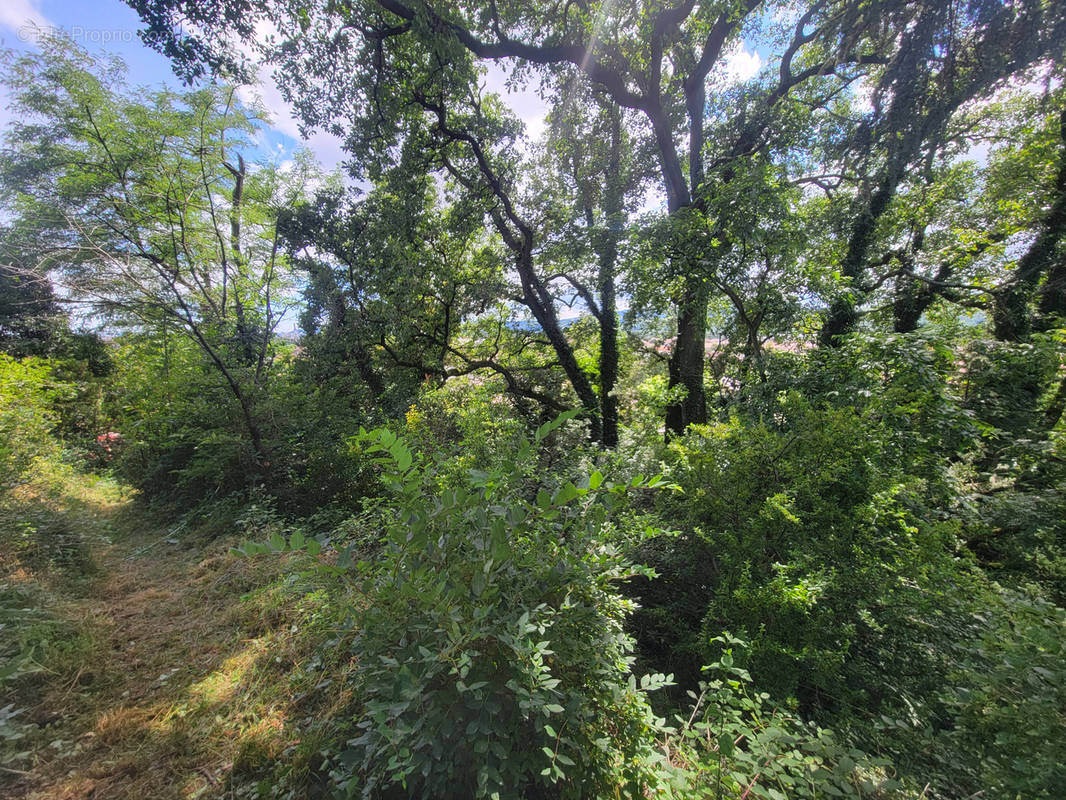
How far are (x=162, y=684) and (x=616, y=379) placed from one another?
7678mm

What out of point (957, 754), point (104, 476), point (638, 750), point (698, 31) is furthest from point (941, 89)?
point (104, 476)

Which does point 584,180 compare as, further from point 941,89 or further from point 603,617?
point 603,617

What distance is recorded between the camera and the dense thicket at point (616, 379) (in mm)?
1395

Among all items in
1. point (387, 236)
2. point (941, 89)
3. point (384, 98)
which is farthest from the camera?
point (387, 236)

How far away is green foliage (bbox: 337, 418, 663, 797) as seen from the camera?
1175 millimetres

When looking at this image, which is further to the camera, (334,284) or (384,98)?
(334,284)

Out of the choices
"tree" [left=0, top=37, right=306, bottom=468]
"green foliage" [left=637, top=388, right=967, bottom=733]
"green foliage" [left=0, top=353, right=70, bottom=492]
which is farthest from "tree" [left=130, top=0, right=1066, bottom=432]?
"green foliage" [left=0, top=353, right=70, bottom=492]

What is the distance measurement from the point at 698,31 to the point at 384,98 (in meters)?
5.50

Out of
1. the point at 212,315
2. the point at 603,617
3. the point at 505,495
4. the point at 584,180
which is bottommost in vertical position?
the point at 603,617

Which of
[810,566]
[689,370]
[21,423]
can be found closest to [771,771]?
[810,566]

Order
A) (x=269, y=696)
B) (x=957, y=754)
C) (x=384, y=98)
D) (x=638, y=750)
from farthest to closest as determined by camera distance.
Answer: (x=384, y=98) → (x=269, y=696) → (x=957, y=754) → (x=638, y=750)

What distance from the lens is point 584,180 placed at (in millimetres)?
7617

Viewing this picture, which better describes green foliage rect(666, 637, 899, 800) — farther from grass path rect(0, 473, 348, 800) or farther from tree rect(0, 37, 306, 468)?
tree rect(0, 37, 306, 468)

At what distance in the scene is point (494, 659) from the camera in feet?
4.51
